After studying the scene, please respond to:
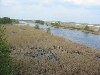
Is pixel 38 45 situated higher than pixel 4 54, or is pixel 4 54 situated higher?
pixel 4 54

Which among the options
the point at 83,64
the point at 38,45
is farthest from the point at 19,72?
the point at 38,45

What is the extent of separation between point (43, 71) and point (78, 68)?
3.33 meters

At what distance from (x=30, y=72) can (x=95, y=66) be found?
21.3 feet

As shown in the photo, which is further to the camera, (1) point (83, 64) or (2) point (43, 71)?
(1) point (83, 64)

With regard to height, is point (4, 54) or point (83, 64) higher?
point (4, 54)

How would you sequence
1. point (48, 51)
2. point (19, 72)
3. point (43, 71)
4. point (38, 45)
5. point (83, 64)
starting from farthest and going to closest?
1. point (38, 45)
2. point (48, 51)
3. point (83, 64)
4. point (43, 71)
5. point (19, 72)

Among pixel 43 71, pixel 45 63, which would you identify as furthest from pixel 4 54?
pixel 45 63

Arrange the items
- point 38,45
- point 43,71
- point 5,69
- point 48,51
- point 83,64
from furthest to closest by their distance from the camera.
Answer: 1. point 38,45
2. point 48,51
3. point 83,64
4. point 43,71
5. point 5,69

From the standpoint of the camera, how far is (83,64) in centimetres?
2227

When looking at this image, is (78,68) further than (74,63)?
No

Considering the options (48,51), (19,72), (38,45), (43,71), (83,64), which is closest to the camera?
(19,72)

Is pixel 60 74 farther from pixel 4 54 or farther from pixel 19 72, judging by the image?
pixel 4 54

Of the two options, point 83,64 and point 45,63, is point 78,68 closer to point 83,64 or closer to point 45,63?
point 83,64

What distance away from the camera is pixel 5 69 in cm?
1292
